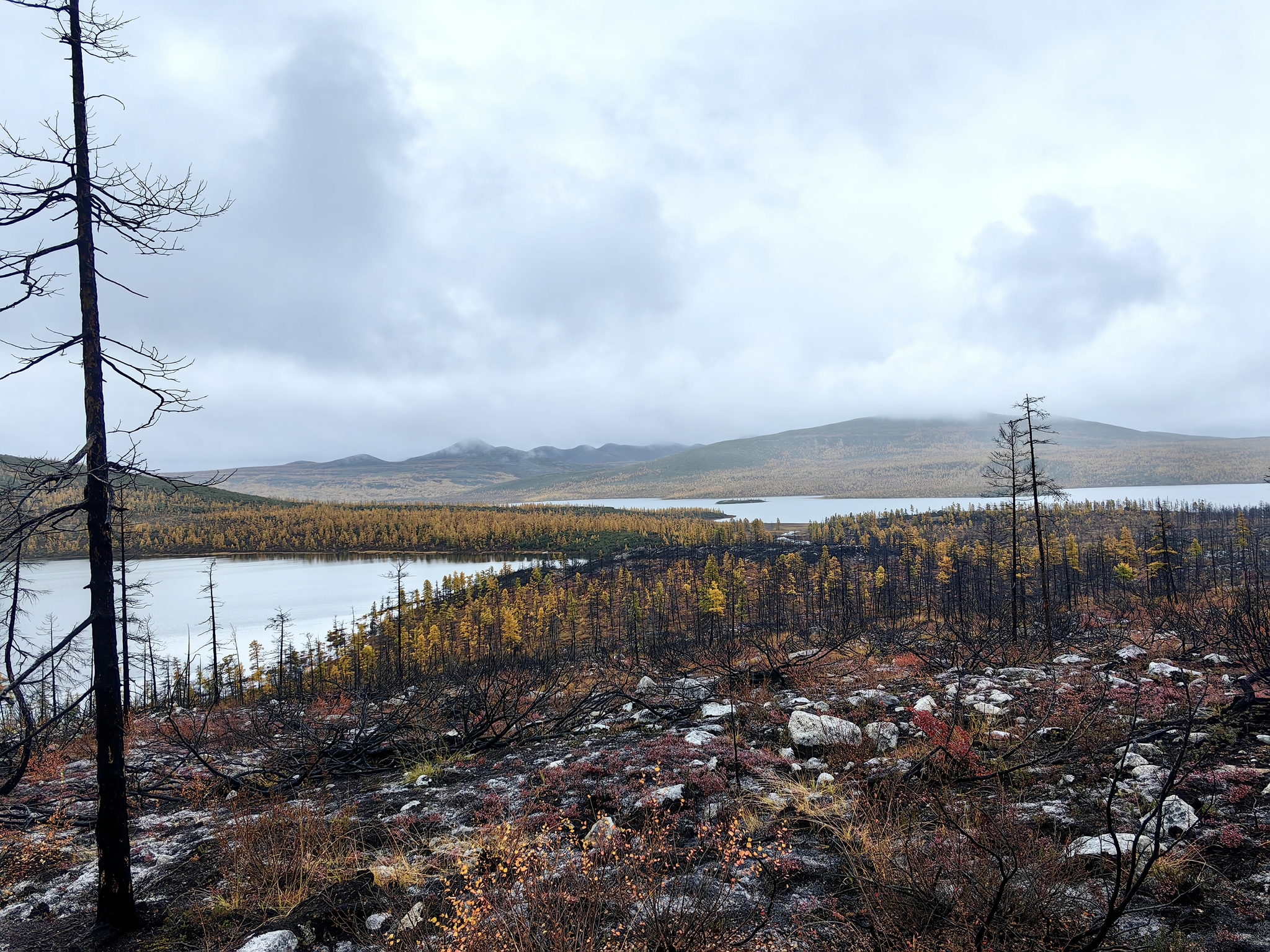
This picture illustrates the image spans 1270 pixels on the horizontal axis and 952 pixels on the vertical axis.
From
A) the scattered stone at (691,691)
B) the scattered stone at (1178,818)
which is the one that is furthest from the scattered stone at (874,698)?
the scattered stone at (1178,818)

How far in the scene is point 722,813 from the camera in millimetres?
5652

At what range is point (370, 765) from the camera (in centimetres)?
932

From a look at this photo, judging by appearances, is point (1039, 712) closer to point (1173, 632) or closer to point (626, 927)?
point (626, 927)

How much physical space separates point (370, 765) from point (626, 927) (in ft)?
25.0

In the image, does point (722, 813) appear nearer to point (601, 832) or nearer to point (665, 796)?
point (665, 796)

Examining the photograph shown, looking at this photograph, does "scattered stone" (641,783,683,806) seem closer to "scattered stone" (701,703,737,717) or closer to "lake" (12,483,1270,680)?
"scattered stone" (701,703,737,717)

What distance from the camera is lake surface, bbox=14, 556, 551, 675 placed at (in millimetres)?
51978

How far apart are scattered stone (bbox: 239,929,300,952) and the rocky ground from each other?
18 mm

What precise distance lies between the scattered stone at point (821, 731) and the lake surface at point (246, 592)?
3468cm

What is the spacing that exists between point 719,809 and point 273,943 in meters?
4.06

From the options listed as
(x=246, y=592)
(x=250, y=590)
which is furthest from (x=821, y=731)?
(x=250, y=590)

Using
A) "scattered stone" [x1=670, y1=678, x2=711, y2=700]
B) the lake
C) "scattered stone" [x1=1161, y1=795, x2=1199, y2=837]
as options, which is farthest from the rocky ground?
the lake

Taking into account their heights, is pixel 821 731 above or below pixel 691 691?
above

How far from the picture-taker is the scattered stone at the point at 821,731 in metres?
7.63
